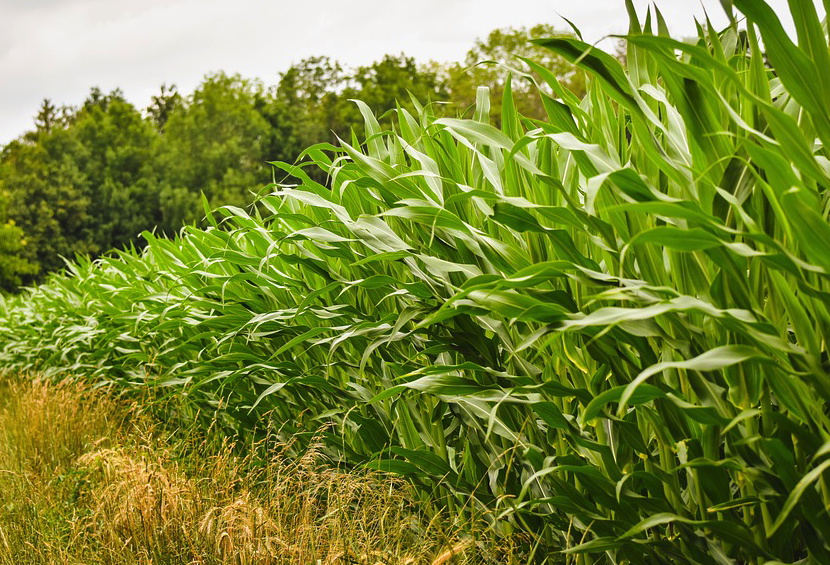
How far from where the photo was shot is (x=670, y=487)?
1.41m

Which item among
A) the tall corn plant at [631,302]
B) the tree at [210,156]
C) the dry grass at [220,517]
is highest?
the tree at [210,156]

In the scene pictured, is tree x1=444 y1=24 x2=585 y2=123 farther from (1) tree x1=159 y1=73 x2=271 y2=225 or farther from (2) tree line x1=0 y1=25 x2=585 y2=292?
(1) tree x1=159 y1=73 x2=271 y2=225

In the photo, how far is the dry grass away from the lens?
181 cm

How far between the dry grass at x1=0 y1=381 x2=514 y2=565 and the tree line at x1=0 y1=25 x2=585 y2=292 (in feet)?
97.7

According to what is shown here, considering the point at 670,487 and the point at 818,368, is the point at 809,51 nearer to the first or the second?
the point at 818,368

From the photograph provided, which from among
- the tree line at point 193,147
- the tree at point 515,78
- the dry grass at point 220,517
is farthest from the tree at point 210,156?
the dry grass at point 220,517

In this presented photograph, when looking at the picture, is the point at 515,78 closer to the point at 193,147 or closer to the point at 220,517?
the point at 193,147

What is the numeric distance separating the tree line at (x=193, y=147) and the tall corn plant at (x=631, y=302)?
3034cm

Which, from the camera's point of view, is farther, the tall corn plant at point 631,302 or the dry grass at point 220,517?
the dry grass at point 220,517

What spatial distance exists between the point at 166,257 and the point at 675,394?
3790 millimetres

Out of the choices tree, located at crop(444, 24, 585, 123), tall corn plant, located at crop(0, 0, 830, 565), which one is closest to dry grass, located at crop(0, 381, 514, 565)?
tall corn plant, located at crop(0, 0, 830, 565)

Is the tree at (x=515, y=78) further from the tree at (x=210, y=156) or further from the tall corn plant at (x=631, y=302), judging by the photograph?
the tall corn plant at (x=631, y=302)

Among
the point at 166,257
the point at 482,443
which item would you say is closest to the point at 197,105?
the point at 166,257

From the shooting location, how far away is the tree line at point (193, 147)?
3425 centimetres
